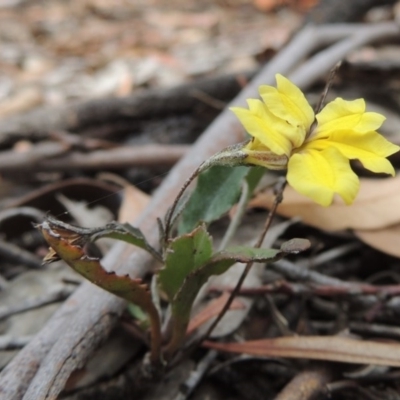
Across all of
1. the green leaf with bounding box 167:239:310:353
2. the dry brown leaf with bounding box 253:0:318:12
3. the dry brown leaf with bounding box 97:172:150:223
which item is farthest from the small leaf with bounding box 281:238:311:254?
the dry brown leaf with bounding box 253:0:318:12

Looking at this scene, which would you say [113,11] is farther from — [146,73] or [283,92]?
[283,92]

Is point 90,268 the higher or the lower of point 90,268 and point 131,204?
the higher

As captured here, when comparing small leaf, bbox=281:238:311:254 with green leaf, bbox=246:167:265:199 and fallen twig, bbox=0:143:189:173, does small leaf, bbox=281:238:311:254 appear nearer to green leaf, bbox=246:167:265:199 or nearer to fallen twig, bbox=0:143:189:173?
green leaf, bbox=246:167:265:199

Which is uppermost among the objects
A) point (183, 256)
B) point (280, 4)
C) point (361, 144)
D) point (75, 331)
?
point (361, 144)

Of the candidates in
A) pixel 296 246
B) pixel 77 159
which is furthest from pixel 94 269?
pixel 77 159

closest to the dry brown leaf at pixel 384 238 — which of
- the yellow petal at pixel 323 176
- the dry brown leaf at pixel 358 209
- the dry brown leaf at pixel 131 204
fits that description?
the dry brown leaf at pixel 358 209

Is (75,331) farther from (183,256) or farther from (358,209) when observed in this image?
(358,209)

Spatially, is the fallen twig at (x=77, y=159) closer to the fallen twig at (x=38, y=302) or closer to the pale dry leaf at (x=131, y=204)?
the pale dry leaf at (x=131, y=204)
